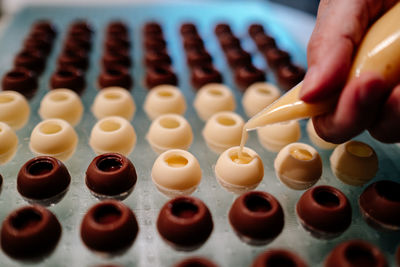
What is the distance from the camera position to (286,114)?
3.23 feet

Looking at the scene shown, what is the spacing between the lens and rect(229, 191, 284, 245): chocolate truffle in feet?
3.21

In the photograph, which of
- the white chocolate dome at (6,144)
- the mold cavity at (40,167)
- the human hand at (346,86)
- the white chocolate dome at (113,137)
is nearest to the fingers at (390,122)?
the human hand at (346,86)

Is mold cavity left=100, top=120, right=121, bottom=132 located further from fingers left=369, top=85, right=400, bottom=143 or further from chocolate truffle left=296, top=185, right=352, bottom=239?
fingers left=369, top=85, right=400, bottom=143

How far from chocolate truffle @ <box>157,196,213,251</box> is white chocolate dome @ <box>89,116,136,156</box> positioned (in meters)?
0.41

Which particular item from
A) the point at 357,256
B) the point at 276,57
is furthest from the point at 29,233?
the point at 276,57

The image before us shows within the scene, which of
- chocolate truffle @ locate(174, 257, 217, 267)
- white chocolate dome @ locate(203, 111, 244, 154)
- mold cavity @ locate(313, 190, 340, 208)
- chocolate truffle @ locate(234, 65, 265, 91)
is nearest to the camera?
chocolate truffle @ locate(174, 257, 217, 267)

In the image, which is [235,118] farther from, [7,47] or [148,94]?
[7,47]

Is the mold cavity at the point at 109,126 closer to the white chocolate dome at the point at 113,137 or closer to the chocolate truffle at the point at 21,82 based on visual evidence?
the white chocolate dome at the point at 113,137

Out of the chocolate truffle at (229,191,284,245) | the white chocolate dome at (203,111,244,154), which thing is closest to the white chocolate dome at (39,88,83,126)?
the white chocolate dome at (203,111,244,154)

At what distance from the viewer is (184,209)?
3.30 ft

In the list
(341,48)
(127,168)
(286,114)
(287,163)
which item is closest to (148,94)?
(127,168)

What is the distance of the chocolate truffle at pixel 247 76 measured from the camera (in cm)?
177

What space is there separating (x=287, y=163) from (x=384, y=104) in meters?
0.40

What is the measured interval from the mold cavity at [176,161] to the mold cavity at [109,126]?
29cm
